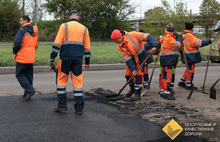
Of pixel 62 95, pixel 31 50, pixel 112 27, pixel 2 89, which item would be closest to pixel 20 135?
pixel 62 95

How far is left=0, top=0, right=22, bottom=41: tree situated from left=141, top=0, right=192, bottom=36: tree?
17.1m

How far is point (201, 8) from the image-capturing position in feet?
124

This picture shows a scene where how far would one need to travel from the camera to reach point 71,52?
4.47 m

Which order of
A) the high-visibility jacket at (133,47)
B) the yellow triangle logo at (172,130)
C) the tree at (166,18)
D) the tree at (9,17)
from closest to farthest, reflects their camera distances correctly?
the yellow triangle logo at (172,130) → the high-visibility jacket at (133,47) → the tree at (166,18) → the tree at (9,17)

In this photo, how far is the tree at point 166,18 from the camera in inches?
848

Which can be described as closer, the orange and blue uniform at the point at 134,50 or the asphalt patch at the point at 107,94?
the orange and blue uniform at the point at 134,50

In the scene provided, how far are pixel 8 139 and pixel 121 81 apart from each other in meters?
4.87

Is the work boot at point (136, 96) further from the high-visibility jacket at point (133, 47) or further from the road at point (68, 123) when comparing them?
the road at point (68, 123)

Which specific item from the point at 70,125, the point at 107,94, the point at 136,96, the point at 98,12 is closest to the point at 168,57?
the point at 136,96

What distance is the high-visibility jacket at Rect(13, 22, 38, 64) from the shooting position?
213 inches

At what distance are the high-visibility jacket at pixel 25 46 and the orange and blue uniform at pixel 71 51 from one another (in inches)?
50.3

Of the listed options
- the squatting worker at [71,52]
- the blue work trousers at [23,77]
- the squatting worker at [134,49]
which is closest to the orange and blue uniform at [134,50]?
the squatting worker at [134,49]

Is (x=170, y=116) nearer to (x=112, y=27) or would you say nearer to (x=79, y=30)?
(x=79, y=30)

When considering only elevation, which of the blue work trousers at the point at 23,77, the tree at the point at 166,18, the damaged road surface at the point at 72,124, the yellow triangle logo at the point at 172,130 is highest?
the tree at the point at 166,18
